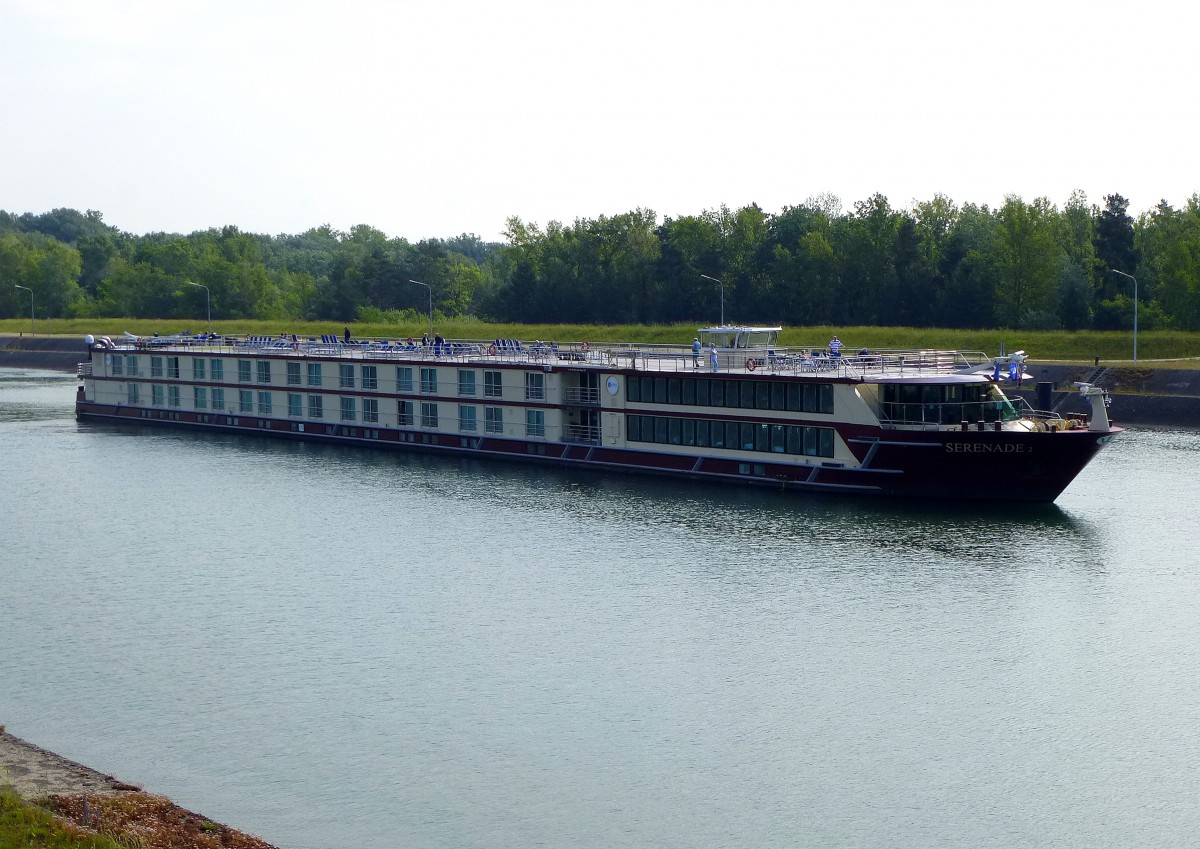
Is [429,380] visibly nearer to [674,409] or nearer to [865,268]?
[674,409]

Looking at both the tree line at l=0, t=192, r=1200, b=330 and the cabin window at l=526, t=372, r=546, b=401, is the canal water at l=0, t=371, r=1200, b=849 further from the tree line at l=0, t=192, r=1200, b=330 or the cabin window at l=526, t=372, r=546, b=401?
the tree line at l=0, t=192, r=1200, b=330

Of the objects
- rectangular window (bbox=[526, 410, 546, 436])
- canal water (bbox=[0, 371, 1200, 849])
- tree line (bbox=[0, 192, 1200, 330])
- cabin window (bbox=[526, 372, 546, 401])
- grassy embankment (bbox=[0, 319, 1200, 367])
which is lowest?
canal water (bbox=[0, 371, 1200, 849])

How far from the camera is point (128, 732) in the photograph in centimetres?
3016

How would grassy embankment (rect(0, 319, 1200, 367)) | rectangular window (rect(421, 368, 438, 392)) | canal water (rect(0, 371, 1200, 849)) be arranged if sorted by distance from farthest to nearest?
grassy embankment (rect(0, 319, 1200, 367))
rectangular window (rect(421, 368, 438, 392))
canal water (rect(0, 371, 1200, 849))

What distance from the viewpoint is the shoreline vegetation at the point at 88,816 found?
22203 millimetres

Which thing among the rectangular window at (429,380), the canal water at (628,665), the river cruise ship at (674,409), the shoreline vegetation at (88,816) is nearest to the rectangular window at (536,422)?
the river cruise ship at (674,409)

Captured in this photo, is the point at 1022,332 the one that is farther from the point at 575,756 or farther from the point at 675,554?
the point at 575,756

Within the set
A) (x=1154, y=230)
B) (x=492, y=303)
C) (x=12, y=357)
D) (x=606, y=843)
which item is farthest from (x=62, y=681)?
(x=12, y=357)

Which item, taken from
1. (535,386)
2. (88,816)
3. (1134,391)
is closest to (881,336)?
(1134,391)

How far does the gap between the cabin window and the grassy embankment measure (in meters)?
29.7

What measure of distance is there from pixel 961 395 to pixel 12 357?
6025 inches

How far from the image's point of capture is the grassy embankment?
327 ft

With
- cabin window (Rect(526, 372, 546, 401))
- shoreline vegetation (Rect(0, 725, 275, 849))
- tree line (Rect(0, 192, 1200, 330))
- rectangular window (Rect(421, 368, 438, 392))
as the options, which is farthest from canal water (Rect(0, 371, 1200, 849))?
tree line (Rect(0, 192, 1200, 330))

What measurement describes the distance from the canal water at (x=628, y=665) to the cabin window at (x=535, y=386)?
39.3ft
